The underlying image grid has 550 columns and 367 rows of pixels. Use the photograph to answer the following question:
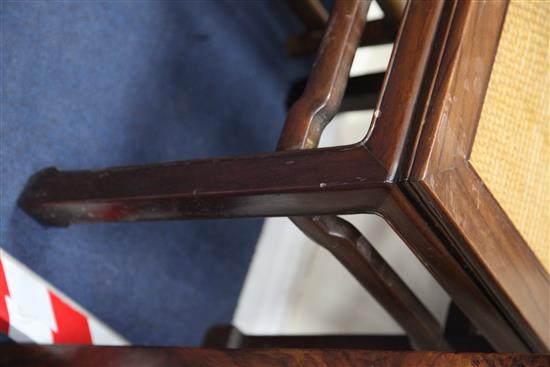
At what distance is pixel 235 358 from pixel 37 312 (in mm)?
334

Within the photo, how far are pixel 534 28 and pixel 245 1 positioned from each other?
21.6 inches

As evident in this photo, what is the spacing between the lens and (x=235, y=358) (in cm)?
60

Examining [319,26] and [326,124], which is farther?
[319,26]

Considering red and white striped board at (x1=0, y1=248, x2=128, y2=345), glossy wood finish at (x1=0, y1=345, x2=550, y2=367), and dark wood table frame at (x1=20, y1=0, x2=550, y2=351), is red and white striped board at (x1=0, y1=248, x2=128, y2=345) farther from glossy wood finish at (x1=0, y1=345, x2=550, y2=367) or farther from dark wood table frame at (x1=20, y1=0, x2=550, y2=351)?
dark wood table frame at (x1=20, y1=0, x2=550, y2=351)

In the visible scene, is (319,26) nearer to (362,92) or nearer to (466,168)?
(362,92)

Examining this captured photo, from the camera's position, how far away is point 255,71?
118 cm

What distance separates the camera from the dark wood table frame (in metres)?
0.58

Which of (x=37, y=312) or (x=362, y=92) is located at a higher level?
(x=362, y=92)

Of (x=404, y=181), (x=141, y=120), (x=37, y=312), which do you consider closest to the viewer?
(x=404, y=181)

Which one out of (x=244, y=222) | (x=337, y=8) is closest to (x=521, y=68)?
(x=337, y=8)

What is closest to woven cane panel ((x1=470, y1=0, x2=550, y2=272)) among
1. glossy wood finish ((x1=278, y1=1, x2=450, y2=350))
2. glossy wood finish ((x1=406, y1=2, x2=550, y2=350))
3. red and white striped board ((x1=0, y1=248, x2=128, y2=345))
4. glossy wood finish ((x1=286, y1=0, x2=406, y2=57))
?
glossy wood finish ((x1=406, y1=2, x2=550, y2=350))

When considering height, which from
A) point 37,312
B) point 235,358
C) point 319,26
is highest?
point 319,26

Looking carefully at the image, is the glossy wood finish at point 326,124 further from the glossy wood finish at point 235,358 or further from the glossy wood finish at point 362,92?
the glossy wood finish at point 362,92

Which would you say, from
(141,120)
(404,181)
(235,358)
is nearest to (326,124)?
(404,181)
